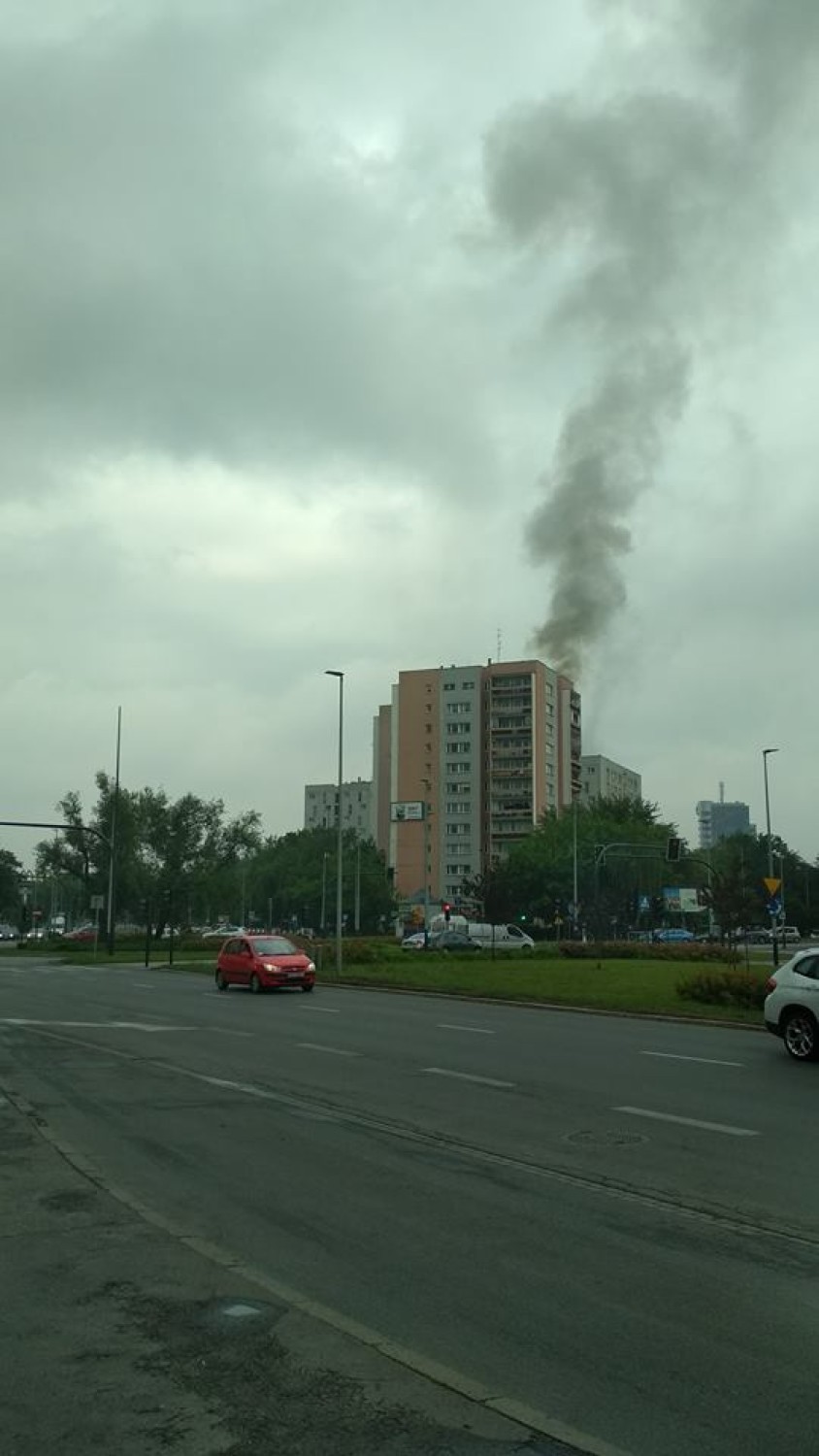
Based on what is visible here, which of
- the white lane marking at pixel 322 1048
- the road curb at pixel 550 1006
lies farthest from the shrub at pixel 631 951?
the white lane marking at pixel 322 1048

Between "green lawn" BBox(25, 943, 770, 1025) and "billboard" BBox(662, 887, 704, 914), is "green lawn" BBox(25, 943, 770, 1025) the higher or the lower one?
the lower one

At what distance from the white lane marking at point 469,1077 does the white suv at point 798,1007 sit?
14.6ft

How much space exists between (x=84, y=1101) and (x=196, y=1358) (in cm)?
764

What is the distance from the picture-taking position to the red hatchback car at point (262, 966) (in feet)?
104

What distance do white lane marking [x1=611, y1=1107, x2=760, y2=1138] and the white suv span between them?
4858mm

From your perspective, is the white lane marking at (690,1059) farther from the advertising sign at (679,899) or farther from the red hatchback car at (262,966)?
the advertising sign at (679,899)

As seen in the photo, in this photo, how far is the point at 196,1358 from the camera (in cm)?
491

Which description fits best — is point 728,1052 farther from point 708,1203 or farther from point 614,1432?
point 614,1432

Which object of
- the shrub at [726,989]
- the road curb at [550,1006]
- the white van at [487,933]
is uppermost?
the white van at [487,933]

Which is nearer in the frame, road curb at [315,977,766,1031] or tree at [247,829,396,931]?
road curb at [315,977,766,1031]

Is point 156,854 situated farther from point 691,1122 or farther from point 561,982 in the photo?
point 691,1122

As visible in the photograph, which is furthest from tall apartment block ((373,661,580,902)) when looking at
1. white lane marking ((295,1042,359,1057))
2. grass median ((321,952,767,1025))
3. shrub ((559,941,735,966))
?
white lane marking ((295,1042,359,1057))

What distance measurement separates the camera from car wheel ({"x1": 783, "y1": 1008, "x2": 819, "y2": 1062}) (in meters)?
15.7

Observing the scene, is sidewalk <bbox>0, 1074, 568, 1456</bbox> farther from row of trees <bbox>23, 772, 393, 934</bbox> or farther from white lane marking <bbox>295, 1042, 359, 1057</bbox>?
row of trees <bbox>23, 772, 393, 934</bbox>
